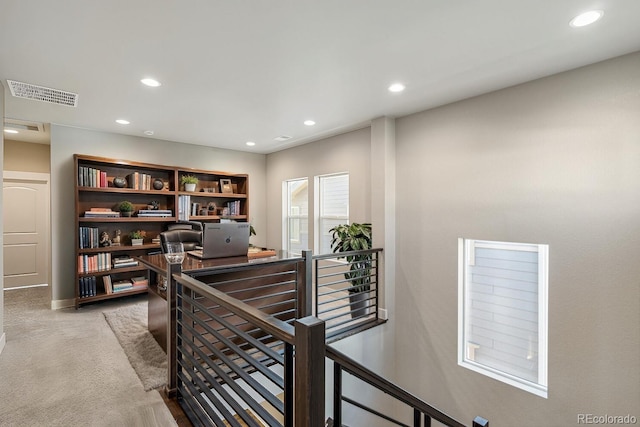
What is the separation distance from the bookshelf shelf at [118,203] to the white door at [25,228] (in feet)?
6.00

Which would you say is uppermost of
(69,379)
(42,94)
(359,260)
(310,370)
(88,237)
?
(42,94)

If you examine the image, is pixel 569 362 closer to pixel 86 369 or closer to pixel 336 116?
pixel 336 116

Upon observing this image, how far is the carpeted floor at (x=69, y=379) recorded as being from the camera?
1940 mm

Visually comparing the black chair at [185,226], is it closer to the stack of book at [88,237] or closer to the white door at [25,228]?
the stack of book at [88,237]

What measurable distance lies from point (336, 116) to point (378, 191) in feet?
3.47

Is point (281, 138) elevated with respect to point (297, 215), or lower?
elevated

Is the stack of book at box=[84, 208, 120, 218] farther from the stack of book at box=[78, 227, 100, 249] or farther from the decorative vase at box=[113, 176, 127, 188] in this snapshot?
the decorative vase at box=[113, 176, 127, 188]

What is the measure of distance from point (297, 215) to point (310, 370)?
4.67 m

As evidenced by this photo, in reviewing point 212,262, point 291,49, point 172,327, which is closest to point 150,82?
point 291,49

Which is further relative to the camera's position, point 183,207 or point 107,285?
point 183,207

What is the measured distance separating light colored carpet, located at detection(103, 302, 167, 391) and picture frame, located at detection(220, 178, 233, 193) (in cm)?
227

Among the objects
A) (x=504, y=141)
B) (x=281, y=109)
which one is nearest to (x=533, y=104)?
(x=504, y=141)

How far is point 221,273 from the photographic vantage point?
2.44 m

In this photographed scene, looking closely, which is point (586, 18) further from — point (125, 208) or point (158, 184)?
point (125, 208)
